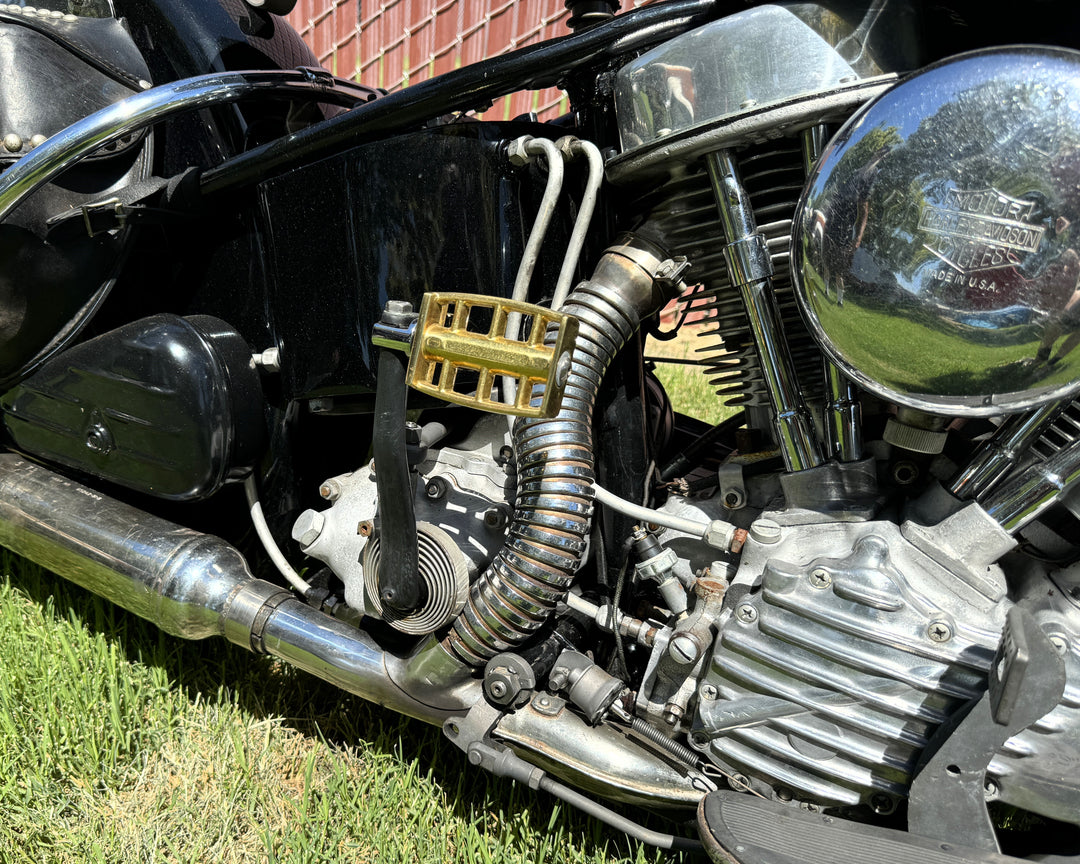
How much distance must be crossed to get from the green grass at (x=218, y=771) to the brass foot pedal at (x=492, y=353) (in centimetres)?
75

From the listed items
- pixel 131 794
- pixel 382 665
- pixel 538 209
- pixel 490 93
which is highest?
pixel 490 93

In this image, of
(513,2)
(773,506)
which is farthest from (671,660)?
(513,2)

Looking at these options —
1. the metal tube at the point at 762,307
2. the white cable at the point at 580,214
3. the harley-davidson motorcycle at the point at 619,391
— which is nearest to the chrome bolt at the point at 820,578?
the harley-davidson motorcycle at the point at 619,391

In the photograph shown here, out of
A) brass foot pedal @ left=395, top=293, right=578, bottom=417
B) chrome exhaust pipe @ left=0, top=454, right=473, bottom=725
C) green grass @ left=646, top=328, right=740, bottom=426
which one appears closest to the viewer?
brass foot pedal @ left=395, top=293, right=578, bottom=417

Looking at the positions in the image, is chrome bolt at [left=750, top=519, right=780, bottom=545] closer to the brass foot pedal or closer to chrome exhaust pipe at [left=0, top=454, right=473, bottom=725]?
the brass foot pedal

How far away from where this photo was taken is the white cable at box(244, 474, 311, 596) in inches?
64.4

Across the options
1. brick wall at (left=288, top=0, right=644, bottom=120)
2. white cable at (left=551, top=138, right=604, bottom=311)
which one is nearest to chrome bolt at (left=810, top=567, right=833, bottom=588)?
white cable at (left=551, top=138, right=604, bottom=311)

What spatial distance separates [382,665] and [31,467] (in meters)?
0.88

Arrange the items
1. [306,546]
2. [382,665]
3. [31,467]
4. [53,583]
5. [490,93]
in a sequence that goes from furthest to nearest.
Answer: [53,583] → [31,467] → [306,546] → [382,665] → [490,93]

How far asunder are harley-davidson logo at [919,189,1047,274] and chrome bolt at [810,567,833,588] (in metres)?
0.40

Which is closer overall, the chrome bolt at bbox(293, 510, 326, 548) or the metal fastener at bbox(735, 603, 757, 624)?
the metal fastener at bbox(735, 603, 757, 624)

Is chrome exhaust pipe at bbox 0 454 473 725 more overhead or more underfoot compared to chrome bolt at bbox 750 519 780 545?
more underfoot

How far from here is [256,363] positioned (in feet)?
5.29

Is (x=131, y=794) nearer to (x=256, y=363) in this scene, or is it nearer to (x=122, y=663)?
(x=122, y=663)
